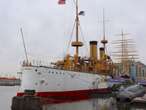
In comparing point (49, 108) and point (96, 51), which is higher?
point (96, 51)

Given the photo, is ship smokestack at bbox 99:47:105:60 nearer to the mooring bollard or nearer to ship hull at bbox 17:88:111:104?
ship hull at bbox 17:88:111:104

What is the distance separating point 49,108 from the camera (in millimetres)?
29578

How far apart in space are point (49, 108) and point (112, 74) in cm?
2718

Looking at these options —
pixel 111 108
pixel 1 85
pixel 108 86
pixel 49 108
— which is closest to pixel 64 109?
pixel 49 108

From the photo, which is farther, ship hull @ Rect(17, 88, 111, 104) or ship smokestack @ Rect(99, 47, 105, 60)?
Answer: ship smokestack @ Rect(99, 47, 105, 60)

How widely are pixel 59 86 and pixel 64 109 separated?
514cm

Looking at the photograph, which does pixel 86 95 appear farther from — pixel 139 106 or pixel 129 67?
pixel 129 67

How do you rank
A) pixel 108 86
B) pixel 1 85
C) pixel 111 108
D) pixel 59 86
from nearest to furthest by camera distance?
pixel 111 108, pixel 59 86, pixel 108 86, pixel 1 85

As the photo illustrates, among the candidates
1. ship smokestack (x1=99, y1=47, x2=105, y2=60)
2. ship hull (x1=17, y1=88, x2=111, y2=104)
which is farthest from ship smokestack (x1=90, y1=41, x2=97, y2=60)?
ship hull (x1=17, y1=88, x2=111, y2=104)

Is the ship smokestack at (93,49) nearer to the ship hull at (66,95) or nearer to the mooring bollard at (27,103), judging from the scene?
the ship hull at (66,95)

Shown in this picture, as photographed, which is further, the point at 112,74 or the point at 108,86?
the point at 112,74

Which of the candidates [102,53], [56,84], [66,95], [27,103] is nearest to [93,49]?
[102,53]

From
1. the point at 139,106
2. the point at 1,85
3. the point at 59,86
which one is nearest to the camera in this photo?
the point at 139,106

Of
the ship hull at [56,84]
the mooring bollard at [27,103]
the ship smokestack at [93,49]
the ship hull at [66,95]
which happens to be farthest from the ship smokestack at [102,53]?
the mooring bollard at [27,103]
